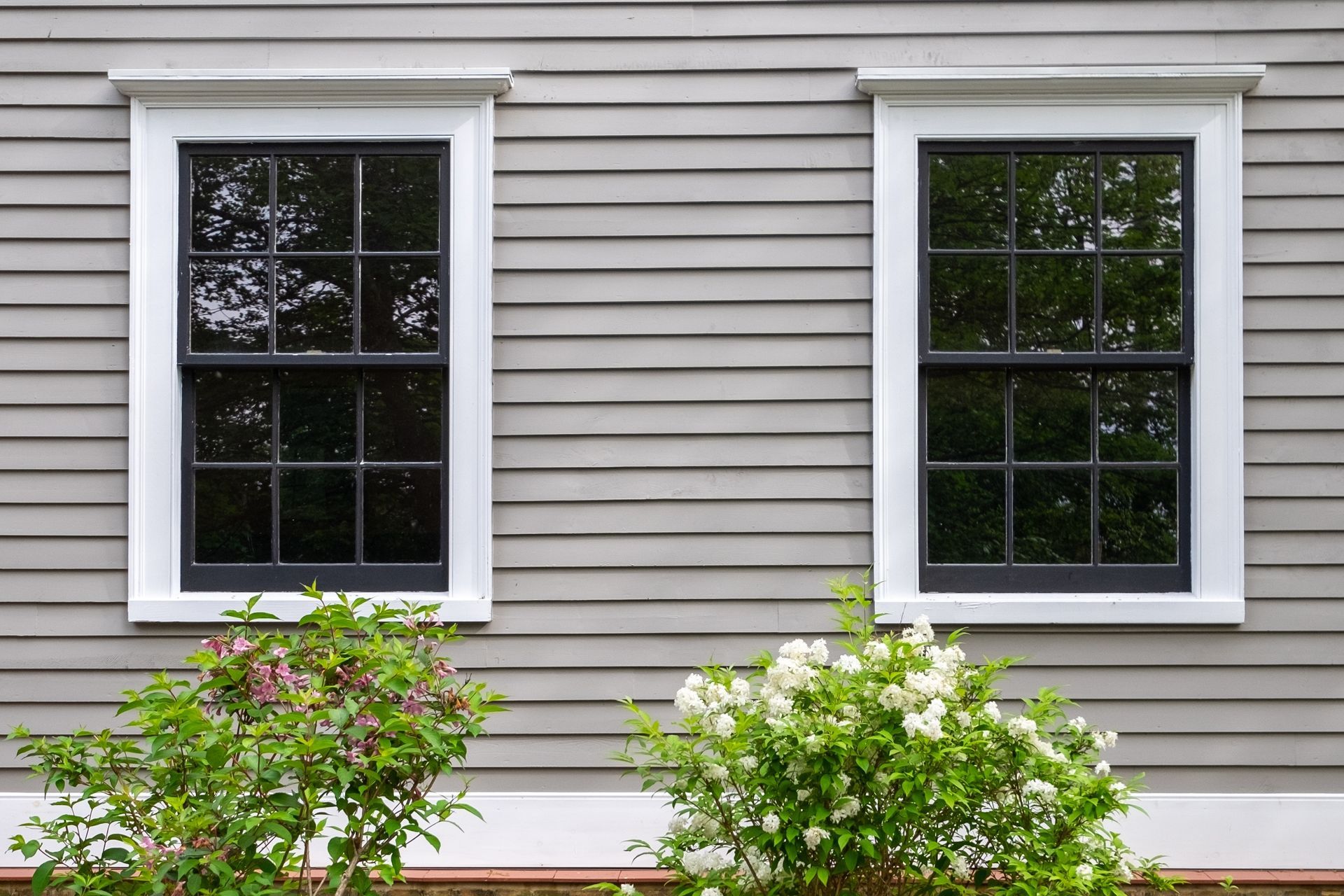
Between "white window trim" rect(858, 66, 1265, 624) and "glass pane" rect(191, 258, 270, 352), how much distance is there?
2.32 metres

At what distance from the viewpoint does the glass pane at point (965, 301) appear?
12.0 ft

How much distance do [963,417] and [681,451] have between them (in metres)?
1.08

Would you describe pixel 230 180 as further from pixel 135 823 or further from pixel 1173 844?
pixel 1173 844

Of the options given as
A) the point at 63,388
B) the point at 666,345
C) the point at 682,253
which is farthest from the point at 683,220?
the point at 63,388

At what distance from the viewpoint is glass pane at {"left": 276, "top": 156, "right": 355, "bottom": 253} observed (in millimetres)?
3652

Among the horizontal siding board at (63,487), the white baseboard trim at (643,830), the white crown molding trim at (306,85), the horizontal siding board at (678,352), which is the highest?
the white crown molding trim at (306,85)

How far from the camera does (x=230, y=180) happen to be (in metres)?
3.66

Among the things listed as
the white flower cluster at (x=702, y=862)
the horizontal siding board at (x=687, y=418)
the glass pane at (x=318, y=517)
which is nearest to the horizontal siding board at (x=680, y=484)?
the horizontal siding board at (x=687, y=418)

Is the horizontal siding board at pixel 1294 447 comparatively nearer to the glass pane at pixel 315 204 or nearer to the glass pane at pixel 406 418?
the glass pane at pixel 406 418

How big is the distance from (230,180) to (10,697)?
2094mm

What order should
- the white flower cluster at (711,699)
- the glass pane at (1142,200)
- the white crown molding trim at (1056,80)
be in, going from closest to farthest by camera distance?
the white flower cluster at (711,699) → the white crown molding trim at (1056,80) → the glass pane at (1142,200)

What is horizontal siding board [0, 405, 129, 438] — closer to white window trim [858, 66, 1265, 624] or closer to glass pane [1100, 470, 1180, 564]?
white window trim [858, 66, 1265, 624]

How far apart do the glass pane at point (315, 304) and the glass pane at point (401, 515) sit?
0.53 metres

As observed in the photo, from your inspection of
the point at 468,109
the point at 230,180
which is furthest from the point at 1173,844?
the point at 230,180
